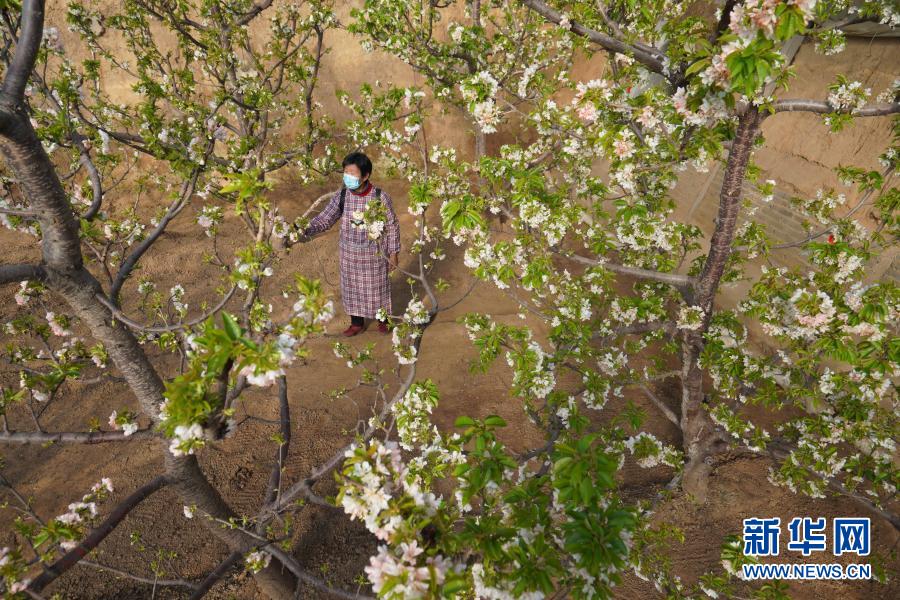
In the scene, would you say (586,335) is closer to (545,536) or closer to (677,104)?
(677,104)

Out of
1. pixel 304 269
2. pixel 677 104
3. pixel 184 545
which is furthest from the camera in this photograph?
pixel 304 269

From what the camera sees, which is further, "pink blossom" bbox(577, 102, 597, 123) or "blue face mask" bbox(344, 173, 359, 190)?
"blue face mask" bbox(344, 173, 359, 190)

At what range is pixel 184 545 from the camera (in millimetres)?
3861

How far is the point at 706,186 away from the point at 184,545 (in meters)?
7.44

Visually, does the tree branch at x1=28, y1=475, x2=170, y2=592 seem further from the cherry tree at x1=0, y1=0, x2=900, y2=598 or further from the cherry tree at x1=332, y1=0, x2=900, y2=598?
the cherry tree at x1=332, y1=0, x2=900, y2=598

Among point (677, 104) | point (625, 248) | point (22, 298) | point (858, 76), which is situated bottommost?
point (22, 298)

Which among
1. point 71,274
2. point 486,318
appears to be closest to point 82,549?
point 71,274

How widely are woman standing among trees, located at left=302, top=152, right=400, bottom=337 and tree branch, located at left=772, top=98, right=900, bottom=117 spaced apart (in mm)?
3231

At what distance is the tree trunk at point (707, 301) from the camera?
2.83 meters

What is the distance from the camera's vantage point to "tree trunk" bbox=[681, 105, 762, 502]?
2826 millimetres

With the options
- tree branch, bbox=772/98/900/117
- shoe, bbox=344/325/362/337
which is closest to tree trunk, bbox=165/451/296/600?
shoe, bbox=344/325/362/337

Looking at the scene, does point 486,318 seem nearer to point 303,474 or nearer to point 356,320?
point 303,474

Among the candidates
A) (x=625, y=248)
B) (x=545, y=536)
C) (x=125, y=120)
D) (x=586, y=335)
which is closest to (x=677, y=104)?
(x=586, y=335)

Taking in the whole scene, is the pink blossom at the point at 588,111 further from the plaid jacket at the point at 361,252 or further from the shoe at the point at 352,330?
the shoe at the point at 352,330
